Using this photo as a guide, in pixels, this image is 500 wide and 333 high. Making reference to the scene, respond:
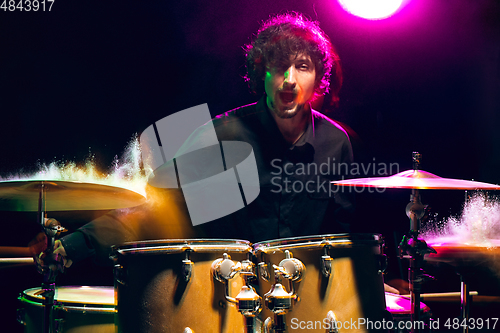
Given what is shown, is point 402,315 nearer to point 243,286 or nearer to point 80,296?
point 243,286

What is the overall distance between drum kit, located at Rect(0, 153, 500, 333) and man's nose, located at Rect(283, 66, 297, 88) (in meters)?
0.85

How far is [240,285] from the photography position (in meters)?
1.46

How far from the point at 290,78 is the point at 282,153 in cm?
42

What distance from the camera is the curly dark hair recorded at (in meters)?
2.26

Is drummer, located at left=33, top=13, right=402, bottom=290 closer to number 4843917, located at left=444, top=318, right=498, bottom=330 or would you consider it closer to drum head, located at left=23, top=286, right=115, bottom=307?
drum head, located at left=23, top=286, right=115, bottom=307

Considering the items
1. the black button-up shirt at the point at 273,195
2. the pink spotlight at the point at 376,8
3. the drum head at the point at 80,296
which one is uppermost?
the pink spotlight at the point at 376,8

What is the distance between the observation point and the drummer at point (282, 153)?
2.17 m

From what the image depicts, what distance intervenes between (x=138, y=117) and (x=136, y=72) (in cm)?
26

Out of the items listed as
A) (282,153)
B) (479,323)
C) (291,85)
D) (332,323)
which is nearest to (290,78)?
(291,85)

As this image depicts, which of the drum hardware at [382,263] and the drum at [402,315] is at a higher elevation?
the drum hardware at [382,263]

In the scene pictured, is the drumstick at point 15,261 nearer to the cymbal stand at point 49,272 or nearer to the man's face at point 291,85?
the cymbal stand at point 49,272

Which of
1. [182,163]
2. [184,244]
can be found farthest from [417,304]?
[182,163]

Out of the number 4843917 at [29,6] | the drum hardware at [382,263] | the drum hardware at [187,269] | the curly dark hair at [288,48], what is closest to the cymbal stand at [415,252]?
the drum hardware at [382,263]

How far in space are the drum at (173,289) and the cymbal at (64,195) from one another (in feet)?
0.89
